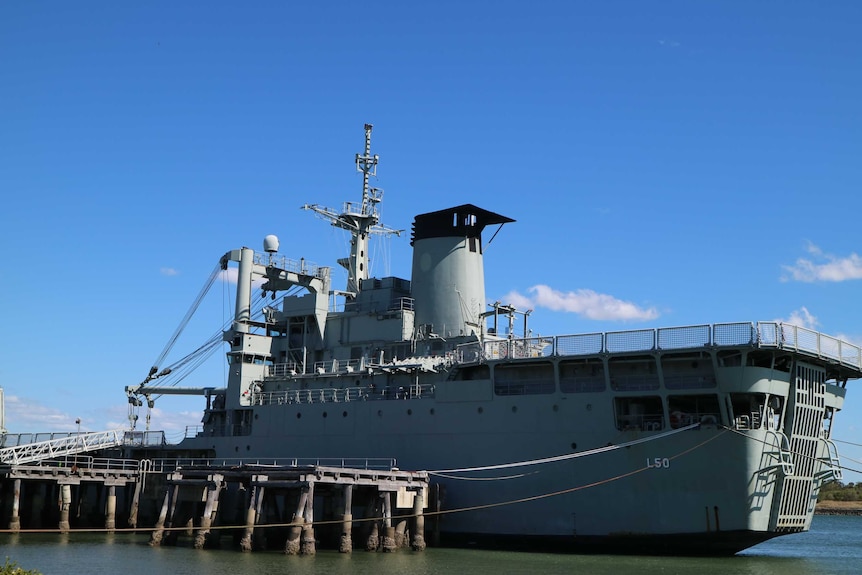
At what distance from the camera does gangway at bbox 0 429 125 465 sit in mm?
35469

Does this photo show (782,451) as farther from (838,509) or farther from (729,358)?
(838,509)

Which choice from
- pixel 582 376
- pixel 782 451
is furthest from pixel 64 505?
pixel 782 451

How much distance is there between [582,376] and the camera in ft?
98.3

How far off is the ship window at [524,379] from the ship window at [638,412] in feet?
8.37

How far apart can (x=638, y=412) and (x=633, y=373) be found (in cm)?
127

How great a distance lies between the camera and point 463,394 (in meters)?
31.6

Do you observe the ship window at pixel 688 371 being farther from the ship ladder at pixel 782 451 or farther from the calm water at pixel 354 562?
the calm water at pixel 354 562

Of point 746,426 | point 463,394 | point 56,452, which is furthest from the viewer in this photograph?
point 56,452

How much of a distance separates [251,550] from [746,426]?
15.8 metres

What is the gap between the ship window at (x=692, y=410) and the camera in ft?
90.6

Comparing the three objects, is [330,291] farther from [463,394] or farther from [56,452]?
[56,452]

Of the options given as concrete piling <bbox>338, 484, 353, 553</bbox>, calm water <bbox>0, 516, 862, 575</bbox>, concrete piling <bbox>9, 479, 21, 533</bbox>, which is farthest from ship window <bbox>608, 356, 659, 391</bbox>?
concrete piling <bbox>9, 479, 21, 533</bbox>

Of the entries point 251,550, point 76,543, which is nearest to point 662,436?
point 251,550

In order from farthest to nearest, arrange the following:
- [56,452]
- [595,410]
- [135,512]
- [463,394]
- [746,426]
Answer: [56,452] < [135,512] < [463,394] < [595,410] < [746,426]
